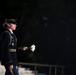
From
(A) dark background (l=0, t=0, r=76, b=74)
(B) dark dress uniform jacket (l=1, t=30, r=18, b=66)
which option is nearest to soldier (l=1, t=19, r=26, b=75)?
(B) dark dress uniform jacket (l=1, t=30, r=18, b=66)

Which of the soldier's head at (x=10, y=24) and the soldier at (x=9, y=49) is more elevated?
the soldier's head at (x=10, y=24)

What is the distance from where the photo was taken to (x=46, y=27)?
2088 cm

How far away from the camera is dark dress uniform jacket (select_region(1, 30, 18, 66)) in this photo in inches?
287

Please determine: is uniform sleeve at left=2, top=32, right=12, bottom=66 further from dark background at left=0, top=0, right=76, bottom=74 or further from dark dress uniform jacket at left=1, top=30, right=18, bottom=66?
dark background at left=0, top=0, right=76, bottom=74

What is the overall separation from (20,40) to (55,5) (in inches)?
94.3

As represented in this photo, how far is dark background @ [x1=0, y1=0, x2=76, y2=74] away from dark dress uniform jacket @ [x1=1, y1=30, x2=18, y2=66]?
1065 cm

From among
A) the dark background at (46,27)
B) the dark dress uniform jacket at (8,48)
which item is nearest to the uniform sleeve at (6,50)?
the dark dress uniform jacket at (8,48)

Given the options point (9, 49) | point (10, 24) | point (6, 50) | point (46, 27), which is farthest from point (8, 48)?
point (46, 27)

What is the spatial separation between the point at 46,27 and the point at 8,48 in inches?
536

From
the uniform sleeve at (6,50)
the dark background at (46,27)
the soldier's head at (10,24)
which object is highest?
the dark background at (46,27)

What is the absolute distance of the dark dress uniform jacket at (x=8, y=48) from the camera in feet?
23.9

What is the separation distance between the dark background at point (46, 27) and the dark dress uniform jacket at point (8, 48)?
10654mm

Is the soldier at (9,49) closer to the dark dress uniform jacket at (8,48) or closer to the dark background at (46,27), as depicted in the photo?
the dark dress uniform jacket at (8,48)

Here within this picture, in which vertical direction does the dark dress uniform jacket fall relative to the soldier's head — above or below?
below
